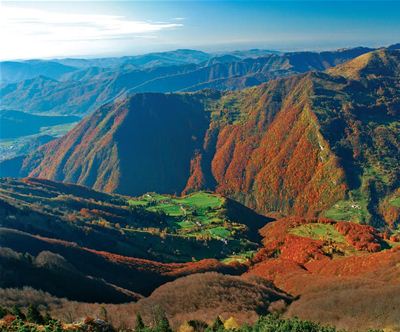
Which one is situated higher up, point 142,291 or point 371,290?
point 371,290

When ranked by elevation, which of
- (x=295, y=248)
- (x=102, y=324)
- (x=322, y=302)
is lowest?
(x=295, y=248)

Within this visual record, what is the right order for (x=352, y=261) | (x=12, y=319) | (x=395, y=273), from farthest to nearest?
(x=352, y=261) → (x=395, y=273) → (x=12, y=319)

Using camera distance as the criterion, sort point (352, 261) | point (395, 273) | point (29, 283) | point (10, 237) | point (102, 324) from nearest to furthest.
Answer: point (102, 324) → point (29, 283) → point (395, 273) → point (10, 237) → point (352, 261)

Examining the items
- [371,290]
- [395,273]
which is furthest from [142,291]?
[395,273]

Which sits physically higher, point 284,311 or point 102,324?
point 102,324

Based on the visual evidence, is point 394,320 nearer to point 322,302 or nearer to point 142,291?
point 322,302

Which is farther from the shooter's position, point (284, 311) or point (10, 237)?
point (10, 237)

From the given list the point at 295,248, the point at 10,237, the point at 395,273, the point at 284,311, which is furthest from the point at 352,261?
the point at 10,237

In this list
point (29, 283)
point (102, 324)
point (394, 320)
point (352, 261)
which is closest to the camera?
point (102, 324)

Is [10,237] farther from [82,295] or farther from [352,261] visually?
[352,261]
